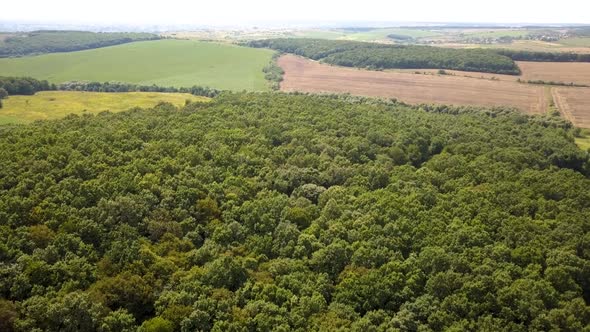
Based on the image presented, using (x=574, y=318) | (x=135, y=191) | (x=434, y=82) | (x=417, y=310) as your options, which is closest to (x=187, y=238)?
(x=135, y=191)

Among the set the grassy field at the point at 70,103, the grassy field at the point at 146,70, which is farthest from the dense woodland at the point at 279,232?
the grassy field at the point at 146,70

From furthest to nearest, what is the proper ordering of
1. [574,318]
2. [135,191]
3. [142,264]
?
[135,191] → [142,264] → [574,318]

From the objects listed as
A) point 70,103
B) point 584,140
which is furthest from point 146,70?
point 584,140

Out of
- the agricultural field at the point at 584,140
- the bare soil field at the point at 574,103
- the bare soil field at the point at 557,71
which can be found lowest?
the agricultural field at the point at 584,140

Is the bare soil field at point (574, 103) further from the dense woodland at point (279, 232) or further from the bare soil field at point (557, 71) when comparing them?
the dense woodland at point (279, 232)

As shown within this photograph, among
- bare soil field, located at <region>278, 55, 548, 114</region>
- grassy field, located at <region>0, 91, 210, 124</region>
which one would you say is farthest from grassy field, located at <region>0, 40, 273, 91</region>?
grassy field, located at <region>0, 91, 210, 124</region>

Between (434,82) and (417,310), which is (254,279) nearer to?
(417,310)
